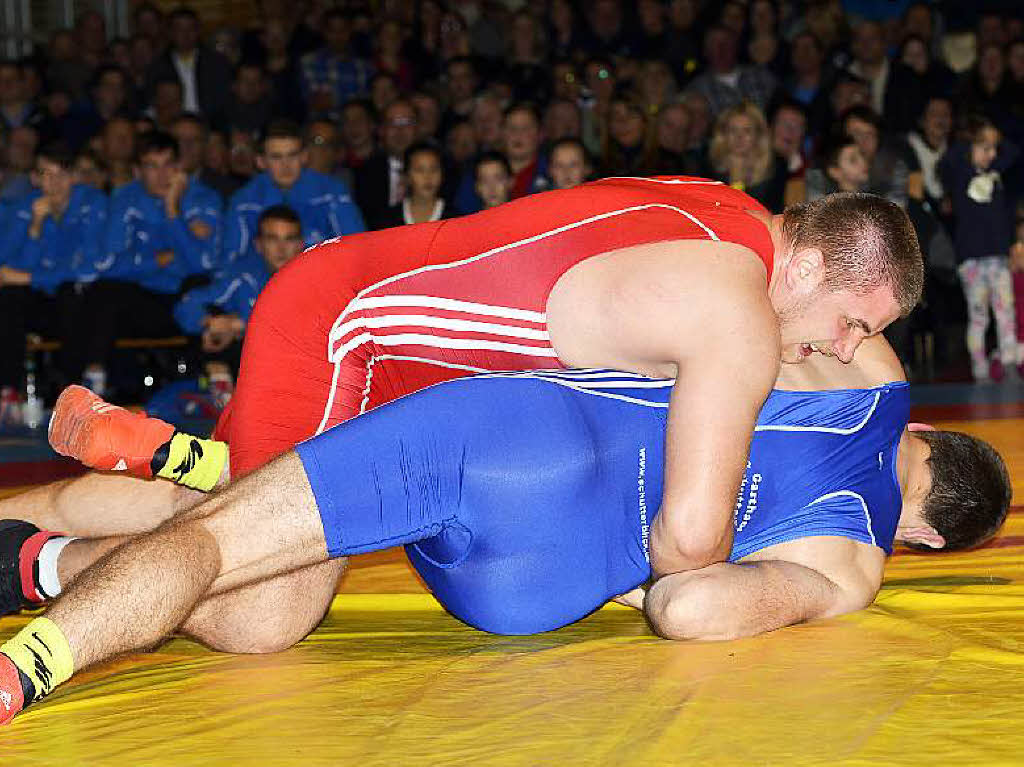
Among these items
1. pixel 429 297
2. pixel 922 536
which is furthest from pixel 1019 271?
pixel 429 297

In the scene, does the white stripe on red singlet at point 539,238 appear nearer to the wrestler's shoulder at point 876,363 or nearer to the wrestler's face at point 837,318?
the wrestler's face at point 837,318

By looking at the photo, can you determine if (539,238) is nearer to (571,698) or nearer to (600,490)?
(600,490)

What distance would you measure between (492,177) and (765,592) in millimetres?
4955

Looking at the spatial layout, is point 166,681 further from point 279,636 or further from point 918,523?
point 918,523

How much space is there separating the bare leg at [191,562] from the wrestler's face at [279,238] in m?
4.52

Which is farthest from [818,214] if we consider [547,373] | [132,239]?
[132,239]

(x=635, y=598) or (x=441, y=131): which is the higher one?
(x=441, y=131)

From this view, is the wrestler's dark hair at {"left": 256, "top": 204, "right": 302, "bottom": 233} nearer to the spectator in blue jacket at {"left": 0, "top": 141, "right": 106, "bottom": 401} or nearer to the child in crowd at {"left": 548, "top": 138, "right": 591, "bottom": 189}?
the spectator in blue jacket at {"left": 0, "top": 141, "right": 106, "bottom": 401}

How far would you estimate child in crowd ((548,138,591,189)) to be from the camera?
7045 millimetres

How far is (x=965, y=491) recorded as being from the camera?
281 centimetres

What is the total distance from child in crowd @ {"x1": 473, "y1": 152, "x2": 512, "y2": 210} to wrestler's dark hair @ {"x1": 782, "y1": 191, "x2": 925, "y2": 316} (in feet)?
15.5

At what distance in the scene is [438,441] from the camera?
2303 millimetres

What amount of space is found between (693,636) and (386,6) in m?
8.57

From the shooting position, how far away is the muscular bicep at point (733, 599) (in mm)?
2451
